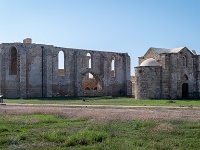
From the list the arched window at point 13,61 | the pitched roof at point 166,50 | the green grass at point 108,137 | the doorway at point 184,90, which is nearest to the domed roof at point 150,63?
the pitched roof at point 166,50

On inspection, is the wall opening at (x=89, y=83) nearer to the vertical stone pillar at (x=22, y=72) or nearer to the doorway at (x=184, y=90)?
the vertical stone pillar at (x=22, y=72)

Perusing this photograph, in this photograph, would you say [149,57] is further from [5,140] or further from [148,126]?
[5,140]

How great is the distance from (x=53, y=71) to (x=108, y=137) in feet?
103

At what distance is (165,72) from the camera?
3656cm

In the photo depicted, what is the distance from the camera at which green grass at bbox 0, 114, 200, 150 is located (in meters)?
9.33

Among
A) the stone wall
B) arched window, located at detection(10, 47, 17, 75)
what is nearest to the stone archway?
the stone wall

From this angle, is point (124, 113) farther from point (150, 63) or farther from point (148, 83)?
point (150, 63)

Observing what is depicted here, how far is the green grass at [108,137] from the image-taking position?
9328 mm

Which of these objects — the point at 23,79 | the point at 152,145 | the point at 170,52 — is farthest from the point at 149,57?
the point at 152,145

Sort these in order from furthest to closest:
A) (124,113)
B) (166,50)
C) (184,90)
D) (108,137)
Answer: (166,50) < (184,90) < (124,113) < (108,137)

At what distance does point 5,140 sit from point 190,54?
32.9 m

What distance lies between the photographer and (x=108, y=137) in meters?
10.5

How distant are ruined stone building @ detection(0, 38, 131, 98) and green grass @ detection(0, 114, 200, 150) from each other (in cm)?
2636

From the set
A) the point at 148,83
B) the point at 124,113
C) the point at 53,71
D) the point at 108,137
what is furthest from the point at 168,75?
the point at 108,137
